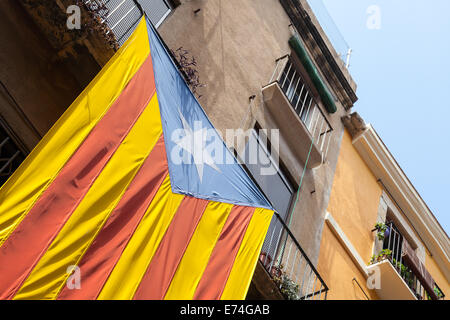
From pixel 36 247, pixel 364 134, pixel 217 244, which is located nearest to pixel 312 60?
pixel 364 134

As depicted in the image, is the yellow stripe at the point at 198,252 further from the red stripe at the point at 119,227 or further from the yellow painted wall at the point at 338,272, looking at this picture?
the yellow painted wall at the point at 338,272

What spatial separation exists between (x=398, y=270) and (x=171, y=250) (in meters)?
8.93

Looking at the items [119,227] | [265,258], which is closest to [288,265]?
[265,258]

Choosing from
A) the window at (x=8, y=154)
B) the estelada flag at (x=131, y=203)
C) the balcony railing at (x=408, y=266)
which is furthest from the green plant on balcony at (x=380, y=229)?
the window at (x=8, y=154)

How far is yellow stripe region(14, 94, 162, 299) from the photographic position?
417 centimetres

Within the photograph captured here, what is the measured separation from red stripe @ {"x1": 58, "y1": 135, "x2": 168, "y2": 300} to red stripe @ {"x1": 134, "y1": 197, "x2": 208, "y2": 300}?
359mm

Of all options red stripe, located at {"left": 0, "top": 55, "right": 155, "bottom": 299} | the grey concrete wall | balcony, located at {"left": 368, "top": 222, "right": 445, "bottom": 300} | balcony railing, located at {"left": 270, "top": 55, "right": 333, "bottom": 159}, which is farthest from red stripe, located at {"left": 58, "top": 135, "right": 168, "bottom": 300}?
balcony, located at {"left": 368, "top": 222, "right": 445, "bottom": 300}

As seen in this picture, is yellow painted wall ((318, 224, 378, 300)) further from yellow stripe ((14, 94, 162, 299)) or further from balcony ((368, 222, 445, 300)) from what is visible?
yellow stripe ((14, 94, 162, 299))

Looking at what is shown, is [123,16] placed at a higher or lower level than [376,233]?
higher

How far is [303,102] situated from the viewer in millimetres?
12656

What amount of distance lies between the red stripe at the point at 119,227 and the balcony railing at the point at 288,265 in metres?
3.73

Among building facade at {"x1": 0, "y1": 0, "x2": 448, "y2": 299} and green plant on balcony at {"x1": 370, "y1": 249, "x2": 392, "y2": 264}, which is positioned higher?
building facade at {"x1": 0, "y1": 0, "x2": 448, "y2": 299}

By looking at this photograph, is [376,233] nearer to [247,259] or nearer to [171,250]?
[247,259]
